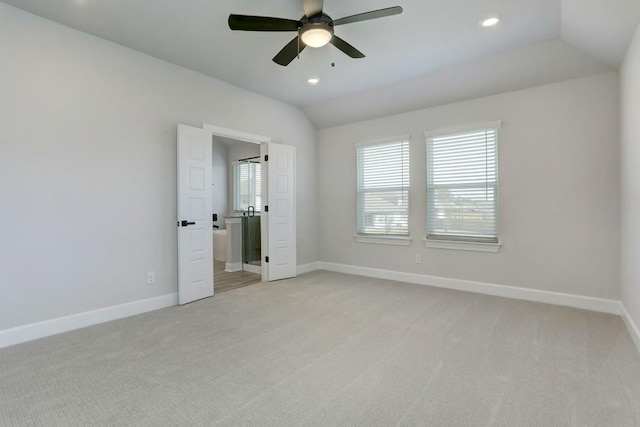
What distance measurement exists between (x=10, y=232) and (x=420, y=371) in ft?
11.8

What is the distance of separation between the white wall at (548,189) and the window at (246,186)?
419cm

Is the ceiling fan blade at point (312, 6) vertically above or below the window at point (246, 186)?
above

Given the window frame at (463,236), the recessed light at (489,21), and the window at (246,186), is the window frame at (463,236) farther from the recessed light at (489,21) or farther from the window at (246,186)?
the window at (246,186)

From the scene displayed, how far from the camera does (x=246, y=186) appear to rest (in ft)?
26.1

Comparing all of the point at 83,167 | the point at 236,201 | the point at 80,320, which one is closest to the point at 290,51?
the point at 83,167

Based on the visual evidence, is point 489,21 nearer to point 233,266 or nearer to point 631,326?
point 631,326

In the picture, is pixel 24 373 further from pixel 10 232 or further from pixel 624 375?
pixel 624 375

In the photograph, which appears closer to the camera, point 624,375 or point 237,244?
point 624,375

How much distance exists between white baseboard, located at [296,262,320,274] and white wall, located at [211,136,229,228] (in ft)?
10.9

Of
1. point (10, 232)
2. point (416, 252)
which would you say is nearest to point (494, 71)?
point (416, 252)

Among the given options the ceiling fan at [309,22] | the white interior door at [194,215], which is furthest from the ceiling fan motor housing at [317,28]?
the white interior door at [194,215]

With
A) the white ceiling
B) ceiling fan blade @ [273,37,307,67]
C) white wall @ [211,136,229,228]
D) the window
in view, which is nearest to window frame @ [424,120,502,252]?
the white ceiling

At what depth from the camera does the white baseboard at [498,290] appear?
347 cm

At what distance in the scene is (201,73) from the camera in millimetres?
4094
